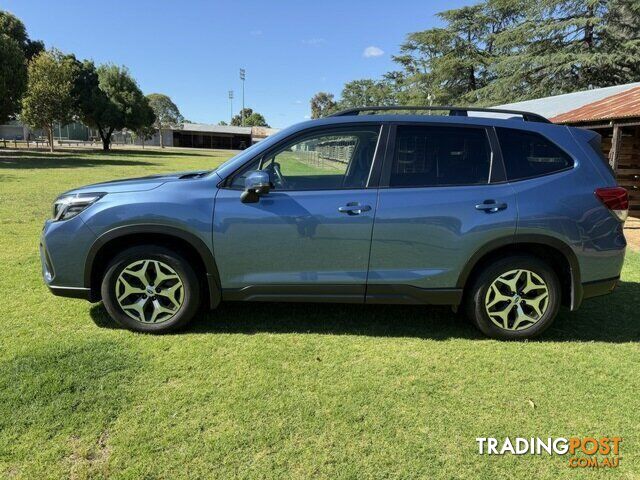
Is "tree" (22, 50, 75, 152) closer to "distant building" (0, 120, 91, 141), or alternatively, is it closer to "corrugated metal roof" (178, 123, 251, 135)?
"distant building" (0, 120, 91, 141)

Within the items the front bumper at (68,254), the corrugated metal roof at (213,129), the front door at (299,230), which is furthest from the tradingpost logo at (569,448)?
the corrugated metal roof at (213,129)

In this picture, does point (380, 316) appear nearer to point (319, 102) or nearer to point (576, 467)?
point (576, 467)

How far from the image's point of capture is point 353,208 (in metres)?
3.68

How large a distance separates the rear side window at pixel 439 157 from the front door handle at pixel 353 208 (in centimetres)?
30

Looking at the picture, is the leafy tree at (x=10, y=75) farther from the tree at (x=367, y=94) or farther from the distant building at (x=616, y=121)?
the tree at (x=367, y=94)

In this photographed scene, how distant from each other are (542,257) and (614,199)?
0.70 meters

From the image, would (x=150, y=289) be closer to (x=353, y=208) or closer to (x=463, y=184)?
(x=353, y=208)

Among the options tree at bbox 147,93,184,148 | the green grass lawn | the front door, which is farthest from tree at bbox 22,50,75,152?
tree at bbox 147,93,184,148

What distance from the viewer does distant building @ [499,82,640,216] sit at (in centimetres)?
1023

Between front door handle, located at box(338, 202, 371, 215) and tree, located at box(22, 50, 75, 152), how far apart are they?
3674cm

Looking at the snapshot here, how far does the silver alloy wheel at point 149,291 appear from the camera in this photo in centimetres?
381

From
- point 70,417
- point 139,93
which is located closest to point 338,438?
point 70,417

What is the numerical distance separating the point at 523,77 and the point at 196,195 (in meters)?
29.5

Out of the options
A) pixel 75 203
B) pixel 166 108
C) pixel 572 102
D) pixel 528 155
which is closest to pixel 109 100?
pixel 572 102
